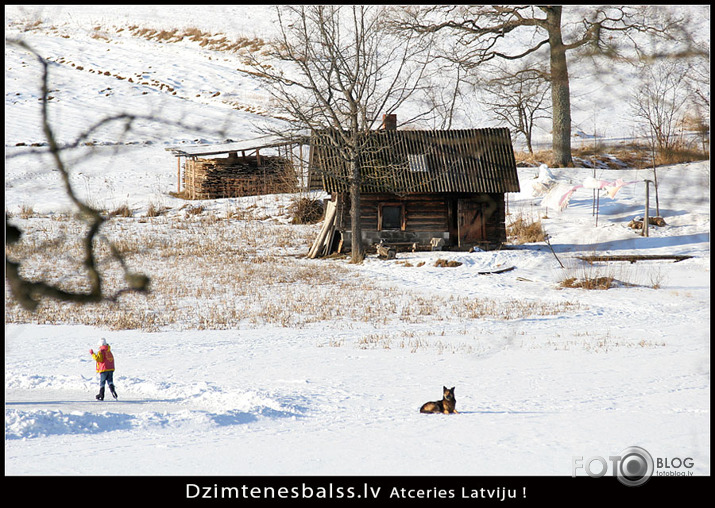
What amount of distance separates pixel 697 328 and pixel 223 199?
3016 cm

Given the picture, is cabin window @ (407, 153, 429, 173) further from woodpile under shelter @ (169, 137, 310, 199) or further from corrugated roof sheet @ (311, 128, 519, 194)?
woodpile under shelter @ (169, 137, 310, 199)

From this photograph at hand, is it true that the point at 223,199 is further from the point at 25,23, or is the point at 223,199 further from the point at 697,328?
the point at 25,23

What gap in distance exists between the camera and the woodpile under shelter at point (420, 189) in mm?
27422

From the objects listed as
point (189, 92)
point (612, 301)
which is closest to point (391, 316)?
point (612, 301)

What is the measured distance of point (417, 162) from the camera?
28109mm

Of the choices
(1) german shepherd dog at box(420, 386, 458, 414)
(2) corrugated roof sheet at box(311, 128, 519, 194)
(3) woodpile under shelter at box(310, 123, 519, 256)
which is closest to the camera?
(1) german shepherd dog at box(420, 386, 458, 414)

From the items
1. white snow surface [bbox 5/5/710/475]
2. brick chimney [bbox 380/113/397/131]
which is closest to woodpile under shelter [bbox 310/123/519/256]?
brick chimney [bbox 380/113/397/131]

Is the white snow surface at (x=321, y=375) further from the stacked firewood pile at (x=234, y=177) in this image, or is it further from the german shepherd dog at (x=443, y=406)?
the stacked firewood pile at (x=234, y=177)

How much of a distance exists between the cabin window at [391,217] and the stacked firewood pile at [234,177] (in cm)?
1205

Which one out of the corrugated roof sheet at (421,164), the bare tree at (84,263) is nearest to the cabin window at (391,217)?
the corrugated roof sheet at (421,164)

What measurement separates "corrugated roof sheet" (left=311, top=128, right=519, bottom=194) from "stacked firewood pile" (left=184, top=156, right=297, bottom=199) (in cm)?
1218

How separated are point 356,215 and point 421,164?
3.78 meters

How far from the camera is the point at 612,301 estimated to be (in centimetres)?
1844

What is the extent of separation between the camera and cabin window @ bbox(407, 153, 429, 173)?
27906 millimetres
